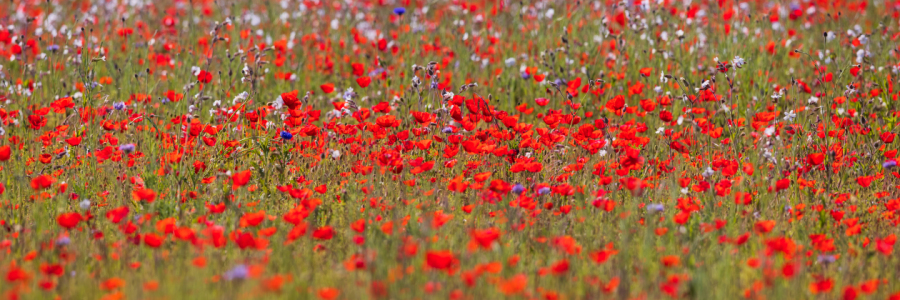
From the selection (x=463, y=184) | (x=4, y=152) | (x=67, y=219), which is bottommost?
(x=67, y=219)

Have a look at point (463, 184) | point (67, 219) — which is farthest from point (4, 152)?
point (463, 184)

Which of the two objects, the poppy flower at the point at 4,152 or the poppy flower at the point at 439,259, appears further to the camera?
the poppy flower at the point at 4,152

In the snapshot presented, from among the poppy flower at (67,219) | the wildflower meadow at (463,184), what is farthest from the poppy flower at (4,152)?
the poppy flower at (67,219)

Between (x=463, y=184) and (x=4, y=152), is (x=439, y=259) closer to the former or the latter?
(x=463, y=184)

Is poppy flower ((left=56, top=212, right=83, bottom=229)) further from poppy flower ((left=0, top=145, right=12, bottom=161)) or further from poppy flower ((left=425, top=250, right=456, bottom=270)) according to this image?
poppy flower ((left=425, top=250, right=456, bottom=270))

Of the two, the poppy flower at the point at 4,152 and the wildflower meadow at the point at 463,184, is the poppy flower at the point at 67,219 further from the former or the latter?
the poppy flower at the point at 4,152

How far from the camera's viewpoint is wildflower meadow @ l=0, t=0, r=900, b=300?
2629 mm

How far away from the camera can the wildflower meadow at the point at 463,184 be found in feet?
8.63

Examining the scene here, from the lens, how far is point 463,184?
128 inches

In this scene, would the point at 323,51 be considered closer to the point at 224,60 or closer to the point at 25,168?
the point at 224,60

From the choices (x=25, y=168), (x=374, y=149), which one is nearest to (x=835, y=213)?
(x=374, y=149)

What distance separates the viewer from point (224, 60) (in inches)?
238

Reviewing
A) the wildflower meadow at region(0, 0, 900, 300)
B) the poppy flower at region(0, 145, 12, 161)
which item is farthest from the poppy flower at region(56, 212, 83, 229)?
the poppy flower at region(0, 145, 12, 161)

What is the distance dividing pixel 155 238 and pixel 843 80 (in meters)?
4.72
